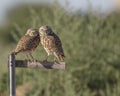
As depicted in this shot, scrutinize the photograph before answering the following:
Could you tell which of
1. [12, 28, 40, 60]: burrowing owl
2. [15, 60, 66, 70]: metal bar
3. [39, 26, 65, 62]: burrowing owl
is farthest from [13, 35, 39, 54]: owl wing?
[15, 60, 66, 70]: metal bar

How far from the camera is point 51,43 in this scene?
7836 millimetres

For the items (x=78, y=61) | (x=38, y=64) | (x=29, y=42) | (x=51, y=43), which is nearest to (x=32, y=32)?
(x=29, y=42)

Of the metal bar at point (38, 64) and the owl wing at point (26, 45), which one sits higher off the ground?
the owl wing at point (26, 45)

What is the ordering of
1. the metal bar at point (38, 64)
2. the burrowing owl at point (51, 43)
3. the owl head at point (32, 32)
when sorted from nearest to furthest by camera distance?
the metal bar at point (38, 64) → the owl head at point (32, 32) → the burrowing owl at point (51, 43)

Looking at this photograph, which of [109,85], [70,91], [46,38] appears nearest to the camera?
[46,38]

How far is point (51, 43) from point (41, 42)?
127mm

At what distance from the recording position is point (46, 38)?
7.65 meters

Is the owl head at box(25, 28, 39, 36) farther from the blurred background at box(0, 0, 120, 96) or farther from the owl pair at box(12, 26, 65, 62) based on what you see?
the blurred background at box(0, 0, 120, 96)

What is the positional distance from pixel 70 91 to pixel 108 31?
259cm

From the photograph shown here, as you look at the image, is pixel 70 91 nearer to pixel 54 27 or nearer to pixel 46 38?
pixel 54 27

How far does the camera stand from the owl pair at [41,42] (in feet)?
25.0

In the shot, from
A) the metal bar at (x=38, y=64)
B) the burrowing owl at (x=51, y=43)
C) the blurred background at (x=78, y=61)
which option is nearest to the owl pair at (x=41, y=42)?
the burrowing owl at (x=51, y=43)

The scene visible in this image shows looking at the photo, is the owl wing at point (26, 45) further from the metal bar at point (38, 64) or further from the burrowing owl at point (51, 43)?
the metal bar at point (38, 64)

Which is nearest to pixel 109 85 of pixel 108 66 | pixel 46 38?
pixel 108 66
